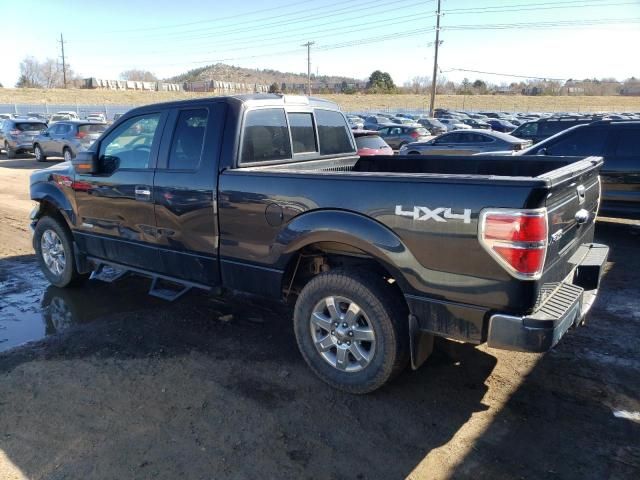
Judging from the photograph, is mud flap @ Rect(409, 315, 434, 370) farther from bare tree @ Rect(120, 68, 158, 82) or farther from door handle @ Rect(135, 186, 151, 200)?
bare tree @ Rect(120, 68, 158, 82)

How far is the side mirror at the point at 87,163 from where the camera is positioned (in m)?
4.94

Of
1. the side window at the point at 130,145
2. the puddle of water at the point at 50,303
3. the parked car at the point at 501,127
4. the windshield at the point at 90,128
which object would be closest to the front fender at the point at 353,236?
the side window at the point at 130,145

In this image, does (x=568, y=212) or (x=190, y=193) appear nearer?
(x=568, y=212)

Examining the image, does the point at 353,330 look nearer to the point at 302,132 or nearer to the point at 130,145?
the point at 302,132

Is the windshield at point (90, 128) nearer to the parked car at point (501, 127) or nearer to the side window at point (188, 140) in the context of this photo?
the side window at point (188, 140)

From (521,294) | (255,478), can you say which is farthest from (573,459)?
(255,478)

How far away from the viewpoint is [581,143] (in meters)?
8.34

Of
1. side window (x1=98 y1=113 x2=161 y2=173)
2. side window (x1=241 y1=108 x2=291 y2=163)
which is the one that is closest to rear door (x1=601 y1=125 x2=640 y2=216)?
side window (x1=241 y1=108 x2=291 y2=163)

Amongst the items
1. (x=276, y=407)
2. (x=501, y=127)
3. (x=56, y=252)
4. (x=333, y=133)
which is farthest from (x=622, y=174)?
(x=501, y=127)

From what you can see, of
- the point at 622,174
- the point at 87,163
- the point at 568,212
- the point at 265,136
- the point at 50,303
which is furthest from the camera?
the point at 622,174

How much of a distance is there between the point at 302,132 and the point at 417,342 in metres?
2.36

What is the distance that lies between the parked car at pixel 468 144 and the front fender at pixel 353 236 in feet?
42.0

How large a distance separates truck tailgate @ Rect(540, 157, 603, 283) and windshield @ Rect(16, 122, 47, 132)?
884 inches

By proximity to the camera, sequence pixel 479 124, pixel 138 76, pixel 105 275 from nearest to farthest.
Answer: pixel 105 275 → pixel 479 124 → pixel 138 76
